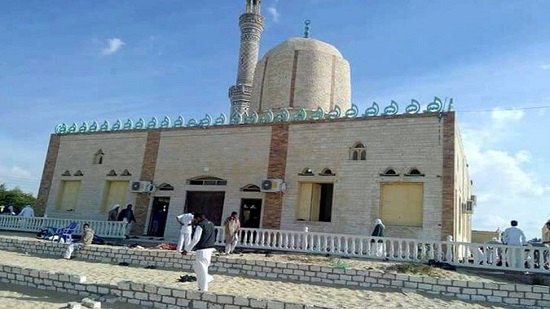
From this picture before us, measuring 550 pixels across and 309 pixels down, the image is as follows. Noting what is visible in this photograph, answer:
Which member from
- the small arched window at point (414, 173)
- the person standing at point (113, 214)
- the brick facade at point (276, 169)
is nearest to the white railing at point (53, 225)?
the person standing at point (113, 214)

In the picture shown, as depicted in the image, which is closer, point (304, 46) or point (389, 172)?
point (389, 172)

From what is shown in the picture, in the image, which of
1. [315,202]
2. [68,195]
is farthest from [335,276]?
[68,195]

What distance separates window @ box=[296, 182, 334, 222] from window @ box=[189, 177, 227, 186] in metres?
3.12

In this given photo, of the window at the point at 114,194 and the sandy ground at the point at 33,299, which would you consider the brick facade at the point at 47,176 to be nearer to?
the window at the point at 114,194

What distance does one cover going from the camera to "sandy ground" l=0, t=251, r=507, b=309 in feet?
27.1

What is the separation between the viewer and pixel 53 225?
56.8ft

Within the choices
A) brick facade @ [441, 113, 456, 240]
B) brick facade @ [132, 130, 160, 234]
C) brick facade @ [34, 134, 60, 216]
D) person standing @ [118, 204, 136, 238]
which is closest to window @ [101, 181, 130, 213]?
brick facade @ [132, 130, 160, 234]

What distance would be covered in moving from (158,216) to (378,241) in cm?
912

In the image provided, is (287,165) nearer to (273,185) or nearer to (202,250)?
(273,185)

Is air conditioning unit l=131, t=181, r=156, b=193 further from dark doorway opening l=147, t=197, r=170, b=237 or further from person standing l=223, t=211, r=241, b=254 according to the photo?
person standing l=223, t=211, r=241, b=254

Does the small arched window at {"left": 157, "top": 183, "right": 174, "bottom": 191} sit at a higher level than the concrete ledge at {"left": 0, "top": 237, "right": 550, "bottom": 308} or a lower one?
higher

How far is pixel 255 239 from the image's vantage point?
13.8 metres

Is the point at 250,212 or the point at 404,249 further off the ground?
the point at 250,212

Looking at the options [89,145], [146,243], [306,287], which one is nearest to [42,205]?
[89,145]
